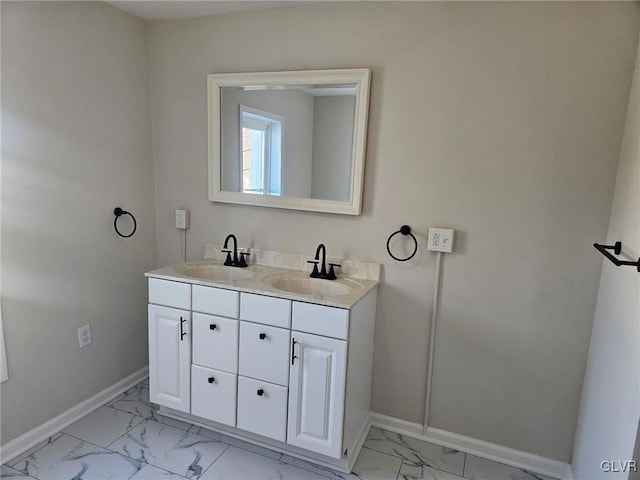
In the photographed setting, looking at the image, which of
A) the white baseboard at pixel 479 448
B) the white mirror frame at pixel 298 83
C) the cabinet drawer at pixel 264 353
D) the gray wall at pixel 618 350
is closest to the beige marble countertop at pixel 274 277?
the cabinet drawer at pixel 264 353

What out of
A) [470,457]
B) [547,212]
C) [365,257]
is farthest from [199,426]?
[547,212]

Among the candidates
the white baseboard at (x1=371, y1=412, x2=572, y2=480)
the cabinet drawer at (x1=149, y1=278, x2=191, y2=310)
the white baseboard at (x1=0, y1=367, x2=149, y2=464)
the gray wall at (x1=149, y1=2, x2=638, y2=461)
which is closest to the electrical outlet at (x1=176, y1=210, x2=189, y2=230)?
the cabinet drawer at (x1=149, y1=278, x2=191, y2=310)

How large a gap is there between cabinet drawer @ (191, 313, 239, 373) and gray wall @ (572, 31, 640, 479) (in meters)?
1.57

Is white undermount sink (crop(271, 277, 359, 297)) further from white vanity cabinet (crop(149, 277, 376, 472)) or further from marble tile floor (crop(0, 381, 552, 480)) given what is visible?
marble tile floor (crop(0, 381, 552, 480))

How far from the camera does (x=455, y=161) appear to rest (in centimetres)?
200

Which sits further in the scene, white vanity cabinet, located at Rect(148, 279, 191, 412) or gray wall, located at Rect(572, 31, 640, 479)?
white vanity cabinet, located at Rect(148, 279, 191, 412)

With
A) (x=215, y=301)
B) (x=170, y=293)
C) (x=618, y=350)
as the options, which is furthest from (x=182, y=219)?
(x=618, y=350)

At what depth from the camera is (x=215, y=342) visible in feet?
6.79

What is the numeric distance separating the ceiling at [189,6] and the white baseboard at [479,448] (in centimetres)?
235

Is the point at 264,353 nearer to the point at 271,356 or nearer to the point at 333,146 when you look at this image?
the point at 271,356

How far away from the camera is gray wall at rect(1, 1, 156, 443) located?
1.89 m

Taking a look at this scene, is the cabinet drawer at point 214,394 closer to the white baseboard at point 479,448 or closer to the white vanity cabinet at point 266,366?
the white vanity cabinet at point 266,366

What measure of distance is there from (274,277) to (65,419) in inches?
53.8

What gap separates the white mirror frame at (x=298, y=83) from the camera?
2.09 m
